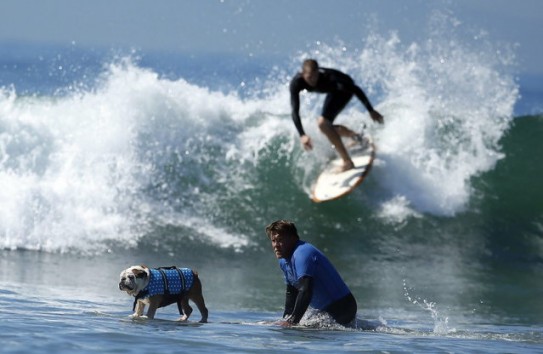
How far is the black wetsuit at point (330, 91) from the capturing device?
1330 centimetres

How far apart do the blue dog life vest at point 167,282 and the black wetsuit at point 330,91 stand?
5113 mm

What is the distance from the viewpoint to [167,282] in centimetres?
829

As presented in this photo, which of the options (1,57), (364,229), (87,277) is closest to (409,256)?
(364,229)

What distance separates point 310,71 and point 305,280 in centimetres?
549

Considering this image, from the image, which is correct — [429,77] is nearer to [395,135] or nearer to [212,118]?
[395,135]

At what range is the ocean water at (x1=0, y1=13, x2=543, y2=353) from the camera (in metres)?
11.5

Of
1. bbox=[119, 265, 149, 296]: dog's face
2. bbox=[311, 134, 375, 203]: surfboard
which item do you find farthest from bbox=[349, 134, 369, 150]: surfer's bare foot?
bbox=[119, 265, 149, 296]: dog's face

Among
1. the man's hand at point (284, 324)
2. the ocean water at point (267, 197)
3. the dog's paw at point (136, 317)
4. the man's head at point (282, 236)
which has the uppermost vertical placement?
the ocean water at point (267, 197)

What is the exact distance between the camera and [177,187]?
15719 mm

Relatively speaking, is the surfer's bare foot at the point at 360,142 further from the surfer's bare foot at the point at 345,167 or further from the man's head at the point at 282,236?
the man's head at the point at 282,236

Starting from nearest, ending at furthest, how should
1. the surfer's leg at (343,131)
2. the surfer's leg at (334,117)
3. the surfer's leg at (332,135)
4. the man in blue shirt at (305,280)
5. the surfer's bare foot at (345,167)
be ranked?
the man in blue shirt at (305,280), the surfer's leg at (334,117), the surfer's leg at (332,135), the surfer's leg at (343,131), the surfer's bare foot at (345,167)

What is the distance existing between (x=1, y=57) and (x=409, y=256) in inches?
1275

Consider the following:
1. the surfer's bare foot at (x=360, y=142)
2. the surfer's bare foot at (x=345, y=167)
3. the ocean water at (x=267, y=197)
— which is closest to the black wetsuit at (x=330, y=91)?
the surfer's bare foot at (x=345, y=167)

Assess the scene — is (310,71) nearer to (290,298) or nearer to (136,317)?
(290,298)
